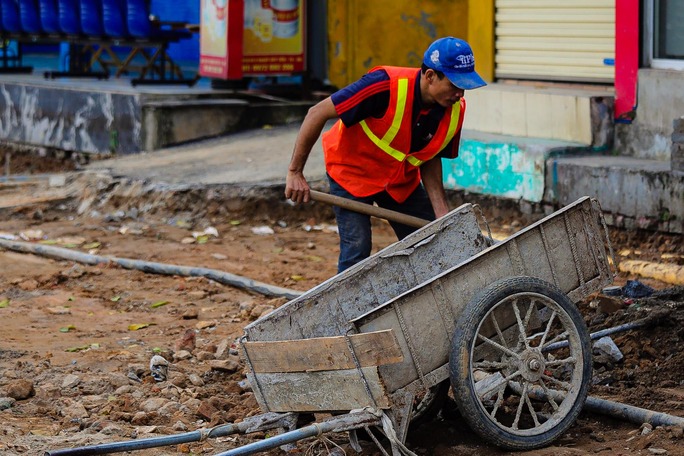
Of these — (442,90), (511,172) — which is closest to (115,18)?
(511,172)

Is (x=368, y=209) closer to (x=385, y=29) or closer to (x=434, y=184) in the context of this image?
(x=434, y=184)

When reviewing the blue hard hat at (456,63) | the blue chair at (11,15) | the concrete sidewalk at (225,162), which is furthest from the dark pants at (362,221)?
the blue chair at (11,15)

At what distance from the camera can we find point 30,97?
14742mm

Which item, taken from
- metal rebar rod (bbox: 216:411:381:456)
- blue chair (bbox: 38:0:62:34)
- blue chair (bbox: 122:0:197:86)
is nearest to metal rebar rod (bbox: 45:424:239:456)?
metal rebar rod (bbox: 216:411:381:456)

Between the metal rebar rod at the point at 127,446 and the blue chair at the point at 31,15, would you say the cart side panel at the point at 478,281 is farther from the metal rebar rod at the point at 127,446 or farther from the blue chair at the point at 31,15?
the blue chair at the point at 31,15

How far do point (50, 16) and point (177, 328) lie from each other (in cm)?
1032

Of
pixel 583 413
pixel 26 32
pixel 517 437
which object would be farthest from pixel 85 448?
pixel 26 32

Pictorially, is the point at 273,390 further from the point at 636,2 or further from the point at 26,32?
the point at 26,32

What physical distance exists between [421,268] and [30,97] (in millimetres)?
10833

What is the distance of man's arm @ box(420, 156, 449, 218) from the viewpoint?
5.58 metres

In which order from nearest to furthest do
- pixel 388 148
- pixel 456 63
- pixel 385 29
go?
pixel 456 63 → pixel 388 148 → pixel 385 29

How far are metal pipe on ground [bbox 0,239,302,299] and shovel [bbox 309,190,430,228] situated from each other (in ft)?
6.39

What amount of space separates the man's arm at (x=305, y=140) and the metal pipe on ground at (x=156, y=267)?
1.94 meters

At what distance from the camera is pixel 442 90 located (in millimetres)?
5113
